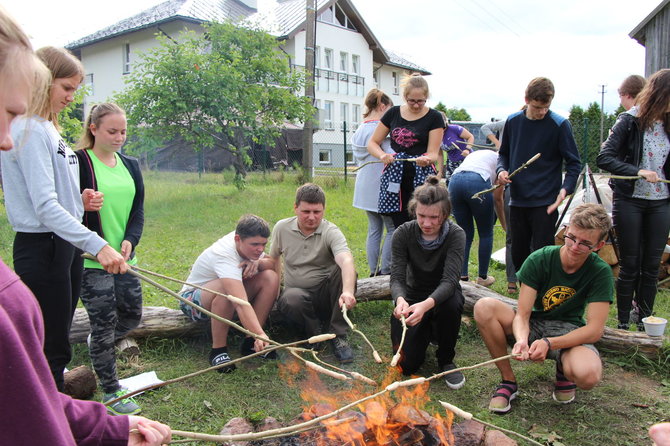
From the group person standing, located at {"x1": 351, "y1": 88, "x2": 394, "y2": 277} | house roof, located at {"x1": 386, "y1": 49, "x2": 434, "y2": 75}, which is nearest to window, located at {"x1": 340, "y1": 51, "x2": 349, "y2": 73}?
house roof, located at {"x1": 386, "y1": 49, "x2": 434, "y2": 75}

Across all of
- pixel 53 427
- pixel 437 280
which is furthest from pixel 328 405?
pixel 53 427

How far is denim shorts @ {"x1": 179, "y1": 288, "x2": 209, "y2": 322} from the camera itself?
150 inches

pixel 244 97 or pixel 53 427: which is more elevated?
pixel 244 97

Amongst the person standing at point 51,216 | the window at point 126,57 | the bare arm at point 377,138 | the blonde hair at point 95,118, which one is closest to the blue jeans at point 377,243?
the bare arm at point 377,138

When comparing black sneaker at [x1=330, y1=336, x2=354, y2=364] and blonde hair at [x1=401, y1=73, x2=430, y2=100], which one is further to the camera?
blonde hair at [x1=401, y1=73, x2=430, y2=100]

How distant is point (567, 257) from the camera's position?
3.09 metres

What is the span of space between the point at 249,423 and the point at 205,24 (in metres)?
11.1

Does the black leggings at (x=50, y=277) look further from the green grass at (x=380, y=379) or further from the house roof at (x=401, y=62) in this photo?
the house roof at (x=401, y=62)

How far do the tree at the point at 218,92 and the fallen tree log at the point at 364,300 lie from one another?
7.58 meters

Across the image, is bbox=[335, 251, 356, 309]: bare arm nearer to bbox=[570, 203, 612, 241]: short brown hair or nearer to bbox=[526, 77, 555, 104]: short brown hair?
bbox=[570, 203, 612, 241]: short brown hair

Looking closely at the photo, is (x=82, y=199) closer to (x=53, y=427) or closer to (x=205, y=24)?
(x=53, y=427)

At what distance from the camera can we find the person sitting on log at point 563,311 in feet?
9.66

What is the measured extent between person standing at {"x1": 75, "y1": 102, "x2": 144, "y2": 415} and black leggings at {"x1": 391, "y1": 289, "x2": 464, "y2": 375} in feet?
5.97

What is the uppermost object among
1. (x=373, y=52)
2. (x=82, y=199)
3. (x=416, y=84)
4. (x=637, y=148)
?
(x=373, y=52)
